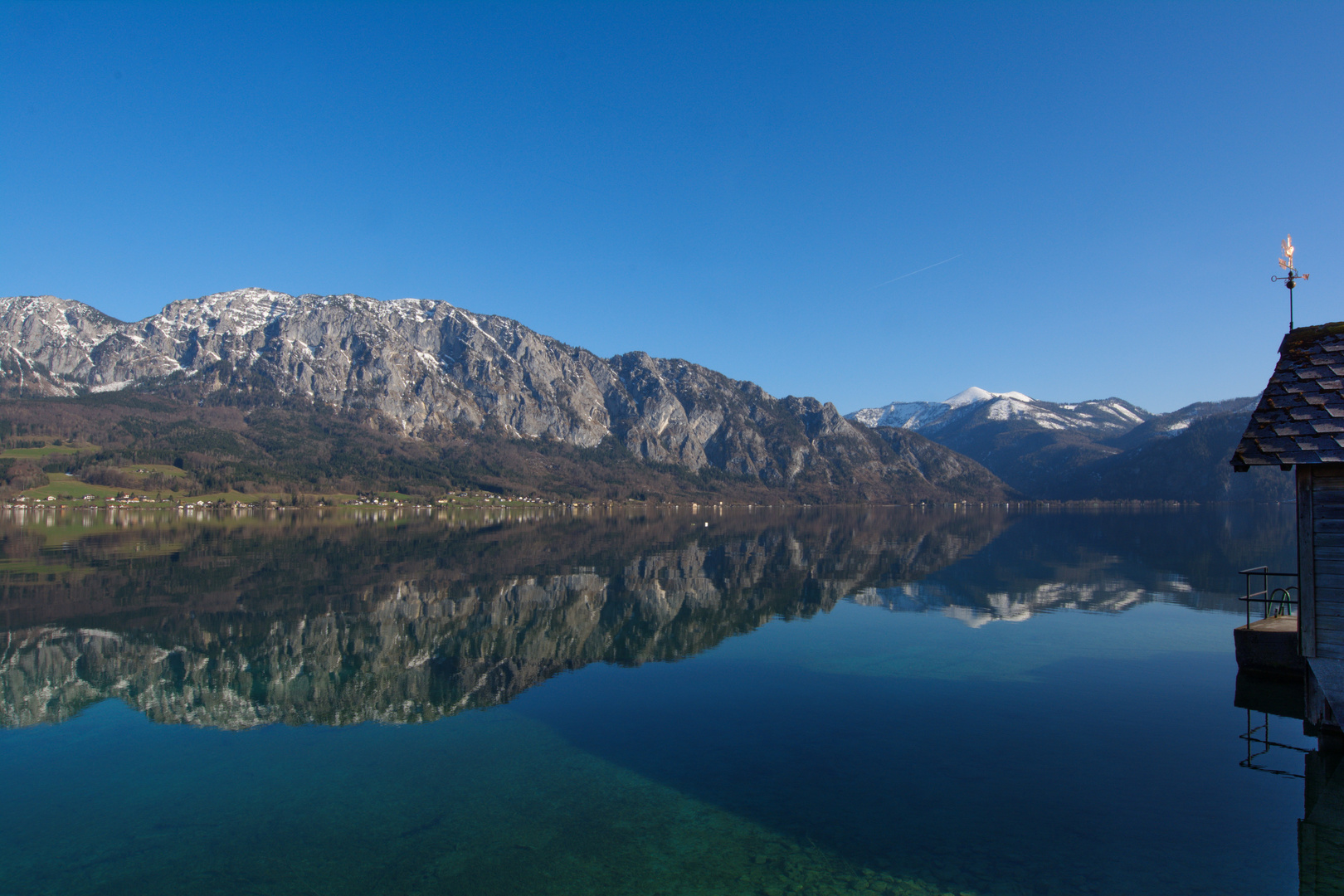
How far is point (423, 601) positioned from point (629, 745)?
27.3 metres

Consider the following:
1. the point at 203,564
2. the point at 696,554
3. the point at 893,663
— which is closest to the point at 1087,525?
the point at 696,554

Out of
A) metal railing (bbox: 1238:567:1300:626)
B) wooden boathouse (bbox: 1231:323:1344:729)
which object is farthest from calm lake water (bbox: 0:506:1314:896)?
wooden boathouse (bbox: 1231:323:1344:729)

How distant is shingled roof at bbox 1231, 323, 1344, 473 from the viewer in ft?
42.8

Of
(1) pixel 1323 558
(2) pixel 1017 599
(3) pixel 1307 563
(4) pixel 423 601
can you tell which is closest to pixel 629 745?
(3) pixel 1307 563

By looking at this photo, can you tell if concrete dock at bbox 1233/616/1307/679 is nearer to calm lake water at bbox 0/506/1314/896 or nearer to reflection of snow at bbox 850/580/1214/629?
calm lake water at bbox 0/506/1314/896

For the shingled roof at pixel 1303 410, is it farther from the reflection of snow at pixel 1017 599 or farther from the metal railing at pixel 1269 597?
the reflection of snow at pixel 1017 599

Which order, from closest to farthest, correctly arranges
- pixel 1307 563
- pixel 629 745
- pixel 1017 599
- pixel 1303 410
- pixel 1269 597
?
pixel 1303 410 < pixel 1307 563 < pixel 629 745 < pixel 1269 597 < pixel 1017 599

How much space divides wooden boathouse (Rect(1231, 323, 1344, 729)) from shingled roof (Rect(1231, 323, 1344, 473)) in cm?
1

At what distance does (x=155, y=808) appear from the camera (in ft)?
47.5

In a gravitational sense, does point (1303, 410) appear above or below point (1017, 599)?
above

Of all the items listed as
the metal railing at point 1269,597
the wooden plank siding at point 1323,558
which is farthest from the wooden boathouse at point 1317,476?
the metal railing at point 1269,597

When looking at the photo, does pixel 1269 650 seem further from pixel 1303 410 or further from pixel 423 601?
pixel 423 601

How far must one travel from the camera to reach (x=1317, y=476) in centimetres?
1371

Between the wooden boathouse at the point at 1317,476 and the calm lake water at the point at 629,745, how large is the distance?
11.0ft
